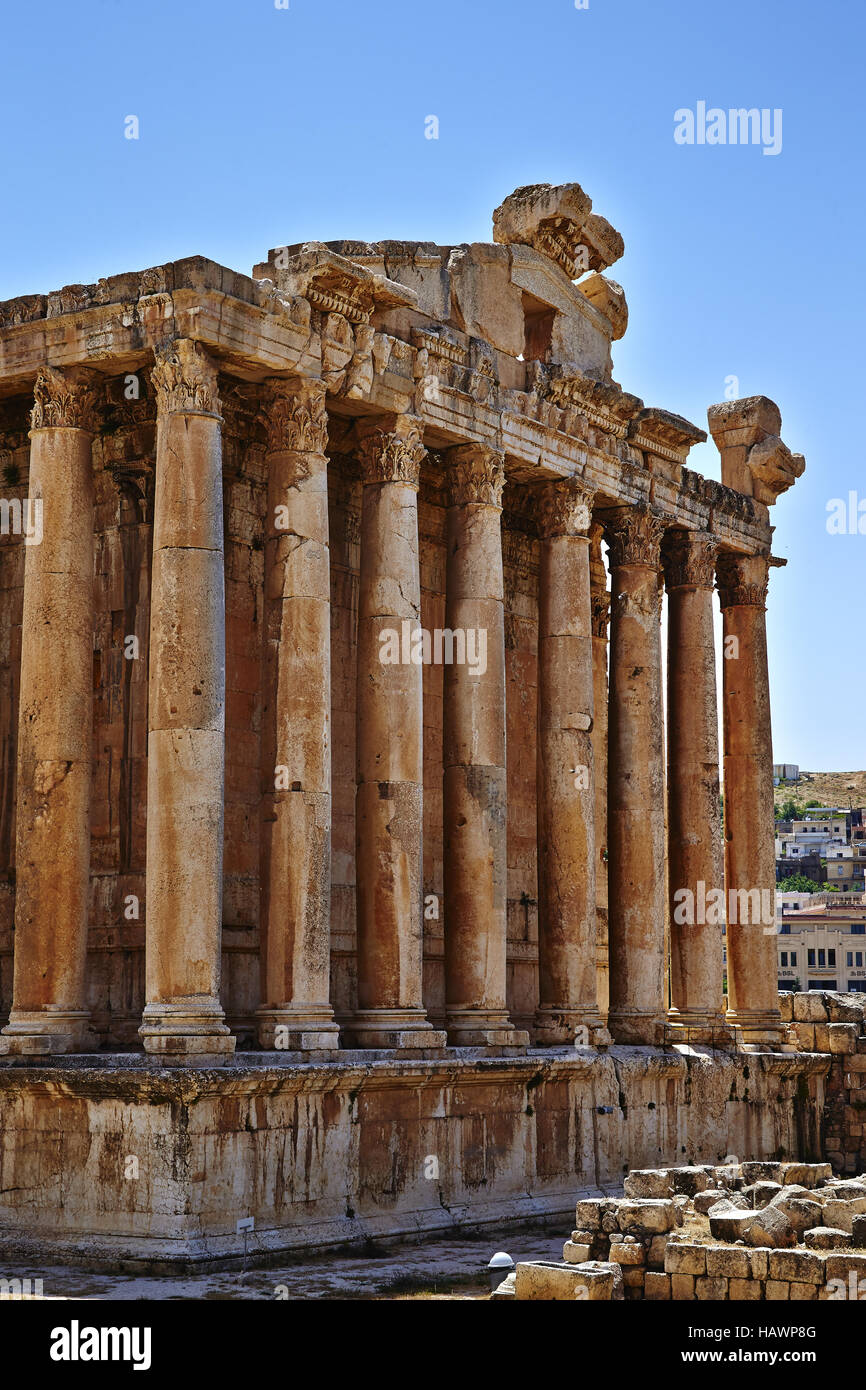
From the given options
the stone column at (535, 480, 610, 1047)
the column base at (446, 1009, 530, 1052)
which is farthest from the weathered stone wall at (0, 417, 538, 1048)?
the stone column at (535, 480, 610, 1047)

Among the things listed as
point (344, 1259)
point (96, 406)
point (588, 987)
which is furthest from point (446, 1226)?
point (96, 406)

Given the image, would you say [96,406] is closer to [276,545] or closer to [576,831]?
[276,545]

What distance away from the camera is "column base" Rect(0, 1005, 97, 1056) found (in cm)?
1897

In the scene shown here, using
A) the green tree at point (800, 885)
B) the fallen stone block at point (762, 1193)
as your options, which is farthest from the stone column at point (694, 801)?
the green tree at point (800, 885)

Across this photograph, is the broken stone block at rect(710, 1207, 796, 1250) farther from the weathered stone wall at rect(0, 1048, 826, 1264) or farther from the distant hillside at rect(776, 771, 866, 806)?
the distant hillside at rect(776, 771, 866, 806)

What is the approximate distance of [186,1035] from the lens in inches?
710

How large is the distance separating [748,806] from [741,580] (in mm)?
4004

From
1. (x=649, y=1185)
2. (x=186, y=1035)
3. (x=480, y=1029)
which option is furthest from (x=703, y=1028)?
(x=186, y=1035)

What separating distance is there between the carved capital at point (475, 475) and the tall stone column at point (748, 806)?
8428 millimetres

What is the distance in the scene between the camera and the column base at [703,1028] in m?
28.3

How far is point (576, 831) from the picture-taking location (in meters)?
Answer: 25.4

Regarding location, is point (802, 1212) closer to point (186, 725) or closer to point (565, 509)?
point (186, 725)

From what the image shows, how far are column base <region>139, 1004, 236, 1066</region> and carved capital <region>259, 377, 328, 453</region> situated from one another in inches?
259

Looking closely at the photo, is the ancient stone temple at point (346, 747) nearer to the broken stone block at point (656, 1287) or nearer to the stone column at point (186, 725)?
the stone column at point (186, 725)
